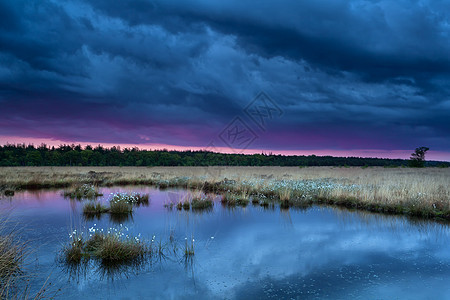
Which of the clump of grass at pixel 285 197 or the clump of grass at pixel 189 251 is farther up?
the clump of grass at pixel 285 197

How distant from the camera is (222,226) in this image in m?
11.6

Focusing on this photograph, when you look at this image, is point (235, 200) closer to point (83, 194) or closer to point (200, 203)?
point (200, 203)

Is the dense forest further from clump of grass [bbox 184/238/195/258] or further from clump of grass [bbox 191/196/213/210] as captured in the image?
clump of grass [bbox 184/238/195/258]

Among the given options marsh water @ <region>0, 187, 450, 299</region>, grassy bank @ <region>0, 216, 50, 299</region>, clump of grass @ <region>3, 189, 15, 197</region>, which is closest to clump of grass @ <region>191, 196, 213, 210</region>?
marsh water @ <region>0, 187, 450, 299</region>

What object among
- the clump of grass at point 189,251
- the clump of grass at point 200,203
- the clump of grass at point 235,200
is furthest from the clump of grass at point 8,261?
the clump of grass at point 235,200

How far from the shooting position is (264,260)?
309 inches

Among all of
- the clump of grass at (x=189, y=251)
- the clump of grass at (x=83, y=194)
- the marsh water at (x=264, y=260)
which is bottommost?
the marsh water at (x=264, y=260)

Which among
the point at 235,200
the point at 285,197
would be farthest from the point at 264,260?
the point at 285,197

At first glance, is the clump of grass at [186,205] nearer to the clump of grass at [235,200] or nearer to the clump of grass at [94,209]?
the clump of grass at [235,200]

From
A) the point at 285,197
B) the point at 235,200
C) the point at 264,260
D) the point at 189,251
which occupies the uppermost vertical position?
the point at 285,197

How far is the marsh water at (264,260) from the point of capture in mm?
5977

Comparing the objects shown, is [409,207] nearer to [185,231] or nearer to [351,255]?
[351,255]

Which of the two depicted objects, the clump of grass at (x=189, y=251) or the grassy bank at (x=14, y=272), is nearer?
the grassy bank at (x=14, y=272)

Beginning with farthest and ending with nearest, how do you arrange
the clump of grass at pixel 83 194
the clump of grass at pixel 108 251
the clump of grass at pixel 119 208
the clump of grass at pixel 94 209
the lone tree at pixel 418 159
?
the lone tree at pixel 418 159 < the clump of grass at pixel 83 194 < the clump of grass at pixel 119 208 < the clump of grass at pixel 94 209 < the clump of grass at pixel 108 251
